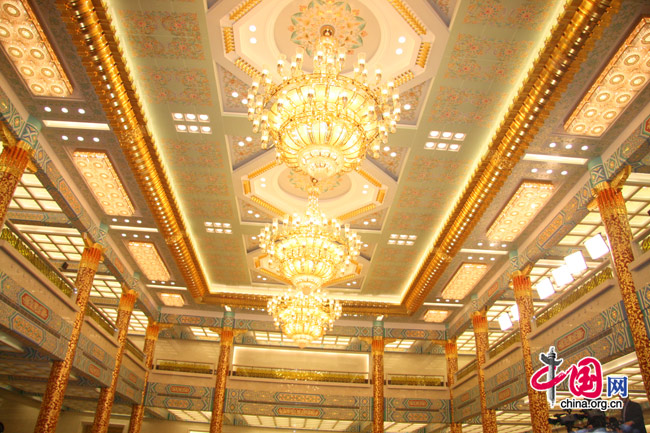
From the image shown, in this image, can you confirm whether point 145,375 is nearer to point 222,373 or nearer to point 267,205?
point 222,373

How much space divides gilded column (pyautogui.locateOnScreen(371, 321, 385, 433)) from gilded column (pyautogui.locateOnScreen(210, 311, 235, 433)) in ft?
15.0

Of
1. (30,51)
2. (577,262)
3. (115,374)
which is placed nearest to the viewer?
(30,51)

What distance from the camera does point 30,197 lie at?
9.07m

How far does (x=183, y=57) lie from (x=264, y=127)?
2.23 meters

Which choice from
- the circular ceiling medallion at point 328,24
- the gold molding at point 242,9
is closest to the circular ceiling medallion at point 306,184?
the circular ceiling medallion at point 328,24

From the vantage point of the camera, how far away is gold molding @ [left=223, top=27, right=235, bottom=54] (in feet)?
19.4

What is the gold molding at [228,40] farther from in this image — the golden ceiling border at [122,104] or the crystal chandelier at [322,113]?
the crystal chandelier at [322,113]

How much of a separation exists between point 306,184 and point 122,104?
415 centimetres

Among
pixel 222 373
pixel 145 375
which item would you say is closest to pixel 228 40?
pixel 222 373

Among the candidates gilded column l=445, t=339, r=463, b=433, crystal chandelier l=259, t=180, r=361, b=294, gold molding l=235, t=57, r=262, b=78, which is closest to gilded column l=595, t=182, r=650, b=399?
crystal chandelier l=259, t=180, r=361, b=294

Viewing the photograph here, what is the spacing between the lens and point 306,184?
31.4 feet

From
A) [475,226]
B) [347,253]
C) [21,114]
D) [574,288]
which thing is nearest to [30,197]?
[21,114]

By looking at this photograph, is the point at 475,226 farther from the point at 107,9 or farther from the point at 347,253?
the point at 107,9

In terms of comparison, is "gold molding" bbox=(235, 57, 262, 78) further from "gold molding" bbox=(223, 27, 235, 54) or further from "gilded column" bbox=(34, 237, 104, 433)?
"gilded column" bbox=(34, 237, 104, 433)
